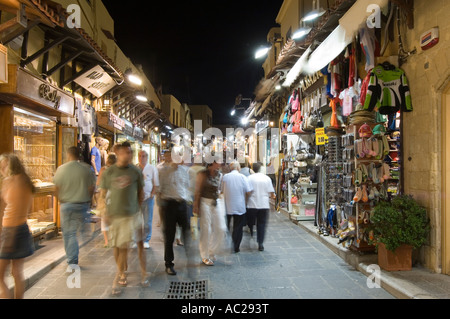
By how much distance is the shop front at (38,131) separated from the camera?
5.98 m

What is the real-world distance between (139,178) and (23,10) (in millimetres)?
3413

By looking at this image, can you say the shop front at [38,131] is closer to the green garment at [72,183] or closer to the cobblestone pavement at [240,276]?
the green garment at [72,183]

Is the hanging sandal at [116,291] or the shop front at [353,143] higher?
the shop front at [353,143]

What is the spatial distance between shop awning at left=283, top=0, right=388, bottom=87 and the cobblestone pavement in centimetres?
426

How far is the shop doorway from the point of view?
16.5ft

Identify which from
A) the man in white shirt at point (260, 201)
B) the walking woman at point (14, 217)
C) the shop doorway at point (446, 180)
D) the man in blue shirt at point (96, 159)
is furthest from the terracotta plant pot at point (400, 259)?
the man in blue shirt at point (96, 159)

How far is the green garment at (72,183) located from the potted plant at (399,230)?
4936 millimetres

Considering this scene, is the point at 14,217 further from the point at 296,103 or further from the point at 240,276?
the point at 296,103

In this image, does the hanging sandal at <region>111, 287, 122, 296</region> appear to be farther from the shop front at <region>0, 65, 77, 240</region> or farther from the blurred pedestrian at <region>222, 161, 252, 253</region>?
the shop front at <region>0, 65, 77, 240</region>

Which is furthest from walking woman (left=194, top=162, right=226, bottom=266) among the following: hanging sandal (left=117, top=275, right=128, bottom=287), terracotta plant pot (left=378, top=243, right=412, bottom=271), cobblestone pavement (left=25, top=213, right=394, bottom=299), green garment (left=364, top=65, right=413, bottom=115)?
green garment (left=364, top=65, right=413, bottom=115)

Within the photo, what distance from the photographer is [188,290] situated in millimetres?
4777

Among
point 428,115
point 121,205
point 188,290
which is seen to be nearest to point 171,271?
point 188,290

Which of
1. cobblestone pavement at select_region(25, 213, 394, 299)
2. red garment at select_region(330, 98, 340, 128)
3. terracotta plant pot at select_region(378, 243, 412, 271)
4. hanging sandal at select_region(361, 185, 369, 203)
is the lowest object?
cobblestone pavement at select_region(25, 213, 394, 299)

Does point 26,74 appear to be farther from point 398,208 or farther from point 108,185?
point 398,208
